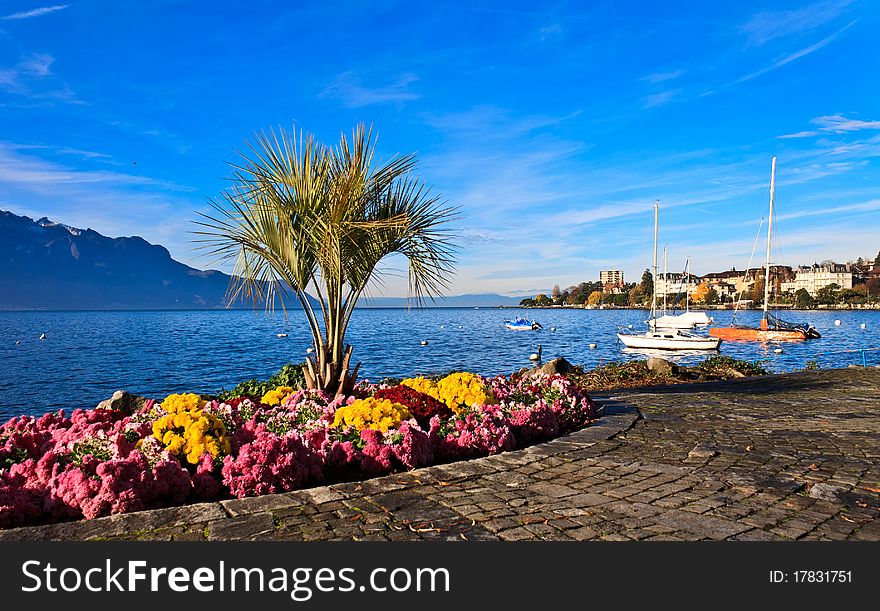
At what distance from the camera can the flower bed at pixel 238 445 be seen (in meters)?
4.40

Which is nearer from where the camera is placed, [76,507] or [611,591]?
[611,591]

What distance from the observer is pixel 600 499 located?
4582 millimetres

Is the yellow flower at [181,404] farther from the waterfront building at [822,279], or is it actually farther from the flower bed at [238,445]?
the waterfront building at [822,279]

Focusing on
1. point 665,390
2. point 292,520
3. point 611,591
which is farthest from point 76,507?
point 665,390

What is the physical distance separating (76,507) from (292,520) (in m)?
1.69

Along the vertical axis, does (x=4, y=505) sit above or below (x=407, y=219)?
below

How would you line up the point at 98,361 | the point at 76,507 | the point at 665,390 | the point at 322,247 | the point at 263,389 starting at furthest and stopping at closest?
the point at 98,361
the point at 665,390
the point at 263,389
the point at 322,247
the point at 76,507

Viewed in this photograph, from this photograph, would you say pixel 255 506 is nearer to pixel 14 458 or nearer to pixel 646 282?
pixel 14 458

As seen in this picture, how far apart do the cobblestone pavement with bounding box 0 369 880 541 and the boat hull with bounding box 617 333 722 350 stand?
32.4 metres

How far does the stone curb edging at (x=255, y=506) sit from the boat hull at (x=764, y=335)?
148 feet

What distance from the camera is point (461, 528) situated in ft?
12.9

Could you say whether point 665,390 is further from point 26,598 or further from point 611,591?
point 26,598

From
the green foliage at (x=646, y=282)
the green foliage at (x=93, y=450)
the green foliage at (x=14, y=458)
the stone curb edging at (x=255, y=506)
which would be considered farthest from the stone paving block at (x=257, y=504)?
the green foliage at (x=646, y=282)

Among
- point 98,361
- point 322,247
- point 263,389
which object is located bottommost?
point 98,361
